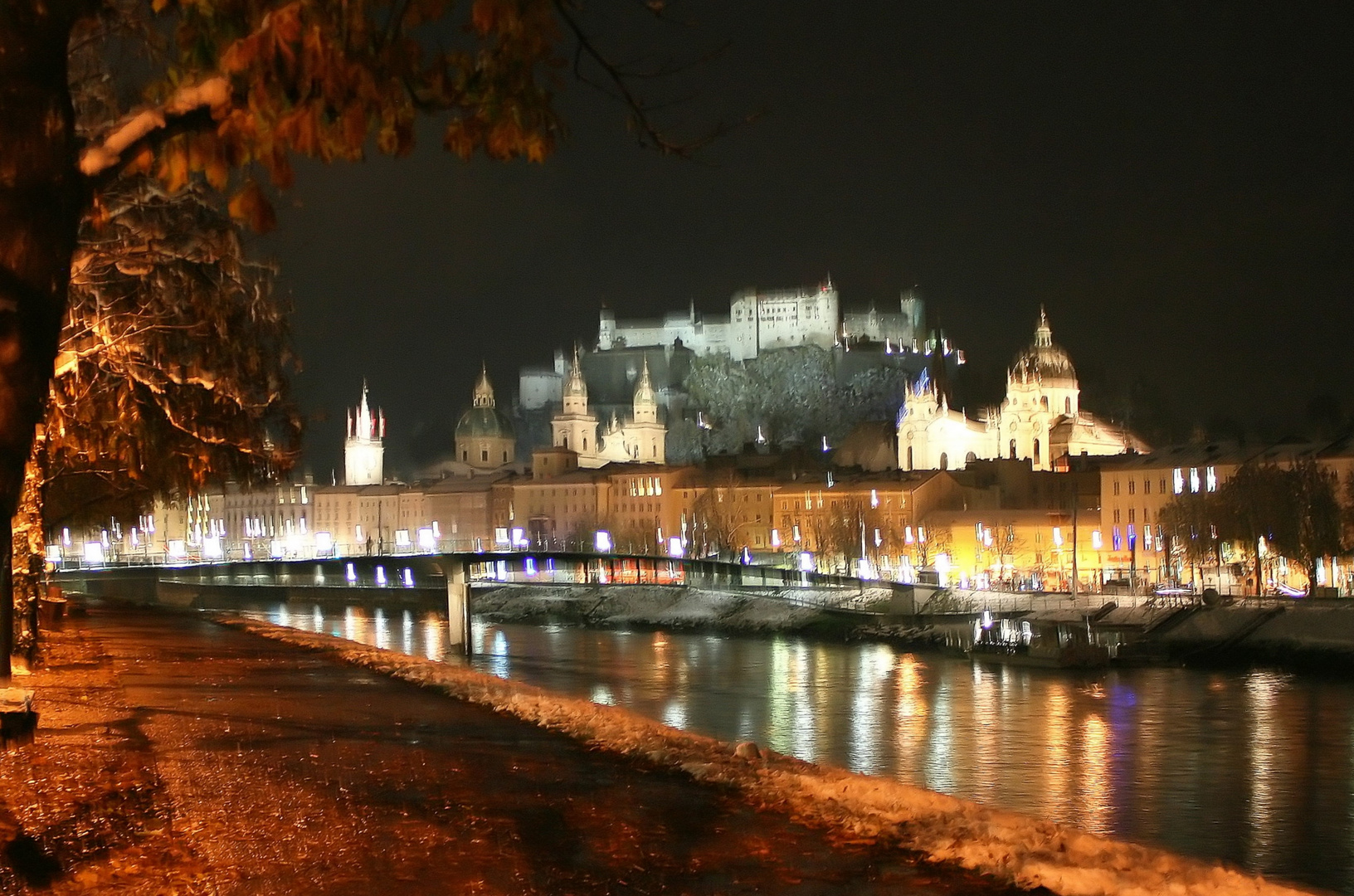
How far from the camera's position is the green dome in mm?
121000

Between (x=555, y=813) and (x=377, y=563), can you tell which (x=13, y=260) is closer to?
(x=555, y=813)

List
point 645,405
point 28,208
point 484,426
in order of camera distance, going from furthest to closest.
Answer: point 484,426
point 645,405
point 28,208

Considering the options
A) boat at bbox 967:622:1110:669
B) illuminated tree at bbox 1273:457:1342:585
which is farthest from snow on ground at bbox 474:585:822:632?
illuminated tree at bbox 1273:457:1342:585

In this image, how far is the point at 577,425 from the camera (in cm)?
12044

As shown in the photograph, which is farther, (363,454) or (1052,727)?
(363,454)

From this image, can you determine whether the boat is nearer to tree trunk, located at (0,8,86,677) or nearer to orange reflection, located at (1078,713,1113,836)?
orange reflection, located at (1078,713,1113,836)

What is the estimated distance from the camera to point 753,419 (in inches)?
4838

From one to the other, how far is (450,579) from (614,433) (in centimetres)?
7803

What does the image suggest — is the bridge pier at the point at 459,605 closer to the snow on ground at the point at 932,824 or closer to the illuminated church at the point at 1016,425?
the snow on ground at the point at 932,824

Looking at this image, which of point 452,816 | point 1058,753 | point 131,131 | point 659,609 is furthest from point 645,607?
point 131,131

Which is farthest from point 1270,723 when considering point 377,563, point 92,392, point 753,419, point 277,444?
point 753,419

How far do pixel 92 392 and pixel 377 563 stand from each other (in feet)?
110

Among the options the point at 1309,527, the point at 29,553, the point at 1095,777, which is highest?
the point at 29,553

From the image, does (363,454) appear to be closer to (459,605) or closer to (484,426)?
(484,426)
